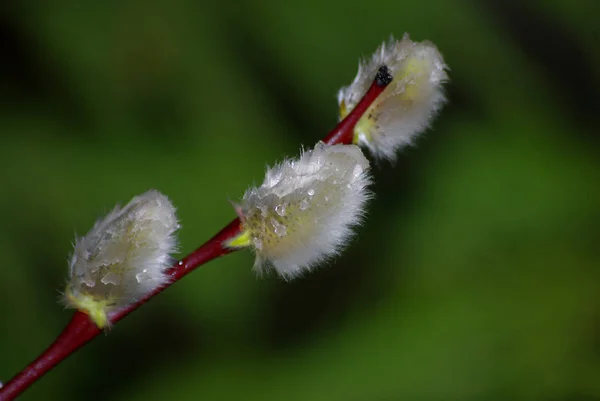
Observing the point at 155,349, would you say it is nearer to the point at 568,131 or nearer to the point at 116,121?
the point at 116,121

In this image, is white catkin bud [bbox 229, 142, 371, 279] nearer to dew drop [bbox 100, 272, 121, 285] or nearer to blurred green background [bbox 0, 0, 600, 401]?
dew drop [bbox 100, 272, 121, 285]

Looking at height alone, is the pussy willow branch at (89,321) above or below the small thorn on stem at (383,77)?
below

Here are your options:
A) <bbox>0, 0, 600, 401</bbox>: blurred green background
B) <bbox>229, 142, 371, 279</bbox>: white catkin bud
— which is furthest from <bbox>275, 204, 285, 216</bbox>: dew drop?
Answer: <bbox>0, 0, 600, 401</bbox>: blurred green background

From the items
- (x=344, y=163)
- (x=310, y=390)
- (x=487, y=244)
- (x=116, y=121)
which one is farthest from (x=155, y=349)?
(x=344, y=163)

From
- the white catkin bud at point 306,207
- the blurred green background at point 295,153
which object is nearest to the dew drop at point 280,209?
the white catkin bud at point 306,207

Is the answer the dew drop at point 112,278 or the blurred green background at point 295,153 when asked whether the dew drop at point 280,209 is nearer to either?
the dew drop at point 112,278

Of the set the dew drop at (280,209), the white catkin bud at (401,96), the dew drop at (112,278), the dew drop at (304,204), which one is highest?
the white catkin bud at (401,96)
